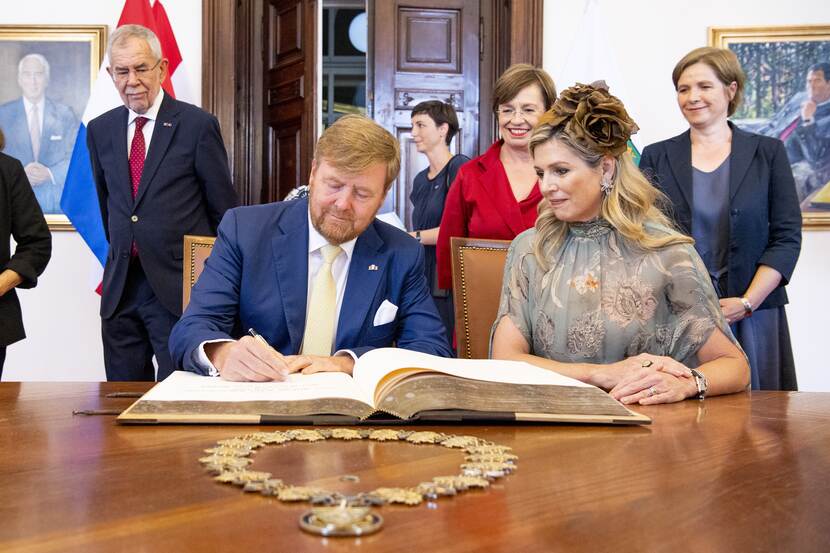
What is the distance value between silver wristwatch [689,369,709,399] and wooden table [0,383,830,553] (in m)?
0.36

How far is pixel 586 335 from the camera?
223 cm

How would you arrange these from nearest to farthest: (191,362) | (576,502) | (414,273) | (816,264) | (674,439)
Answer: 1. (576,502)
2. (674,439)
3. (191,362)
4. (414,273)
5. (816,264)

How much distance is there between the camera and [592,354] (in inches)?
87.6

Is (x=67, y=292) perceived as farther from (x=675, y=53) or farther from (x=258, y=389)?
(x=258, y=389)

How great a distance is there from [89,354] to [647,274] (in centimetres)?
461

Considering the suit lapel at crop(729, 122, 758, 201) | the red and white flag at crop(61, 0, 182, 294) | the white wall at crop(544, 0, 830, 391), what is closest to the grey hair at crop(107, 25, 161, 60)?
the red and white flag at crop(61, 0, 182, 294)

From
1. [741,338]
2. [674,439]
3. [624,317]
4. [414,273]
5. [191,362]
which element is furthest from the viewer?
[741,338]

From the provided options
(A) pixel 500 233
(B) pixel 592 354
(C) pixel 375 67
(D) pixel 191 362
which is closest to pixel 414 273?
(B) pixel 592 354

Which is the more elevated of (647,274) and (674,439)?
(647,274)

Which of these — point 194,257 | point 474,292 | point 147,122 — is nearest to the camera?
point 194,257

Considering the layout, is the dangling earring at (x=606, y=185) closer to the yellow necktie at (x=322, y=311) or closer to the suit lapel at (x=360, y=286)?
the suit lapel at (x=360, y=286)

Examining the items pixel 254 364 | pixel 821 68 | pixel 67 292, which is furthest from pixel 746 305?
pixel 67 292

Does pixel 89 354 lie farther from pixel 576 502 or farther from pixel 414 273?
pixel 576 502

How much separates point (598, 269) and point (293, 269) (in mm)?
775
